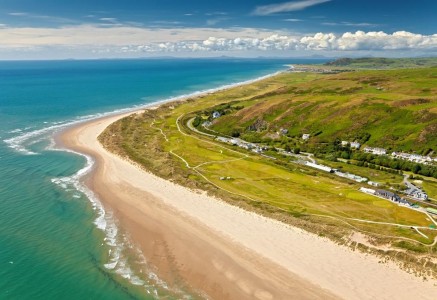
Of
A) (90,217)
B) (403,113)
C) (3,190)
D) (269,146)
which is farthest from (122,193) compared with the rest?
(403,113)

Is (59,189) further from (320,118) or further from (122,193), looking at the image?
(320,118)

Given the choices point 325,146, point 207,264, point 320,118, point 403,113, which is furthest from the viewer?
point 320,118

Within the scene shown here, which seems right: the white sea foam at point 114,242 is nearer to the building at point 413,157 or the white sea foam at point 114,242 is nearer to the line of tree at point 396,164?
the line of tree at point 396,164

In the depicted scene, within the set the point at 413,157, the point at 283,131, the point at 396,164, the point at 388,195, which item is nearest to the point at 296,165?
the point at 396,164

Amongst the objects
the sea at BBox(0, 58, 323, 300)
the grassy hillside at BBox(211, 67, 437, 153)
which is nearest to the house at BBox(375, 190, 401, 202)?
the grassy hillside at BBox(211, 67, 437, 153)

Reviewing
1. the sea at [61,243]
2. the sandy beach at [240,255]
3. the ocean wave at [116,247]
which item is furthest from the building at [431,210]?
the ocean wave at [116,247]

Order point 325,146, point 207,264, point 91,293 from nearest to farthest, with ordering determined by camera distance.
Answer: point 91,293 → point 207,264 → point 325,146

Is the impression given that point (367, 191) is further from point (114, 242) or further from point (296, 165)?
point (114, 242)
